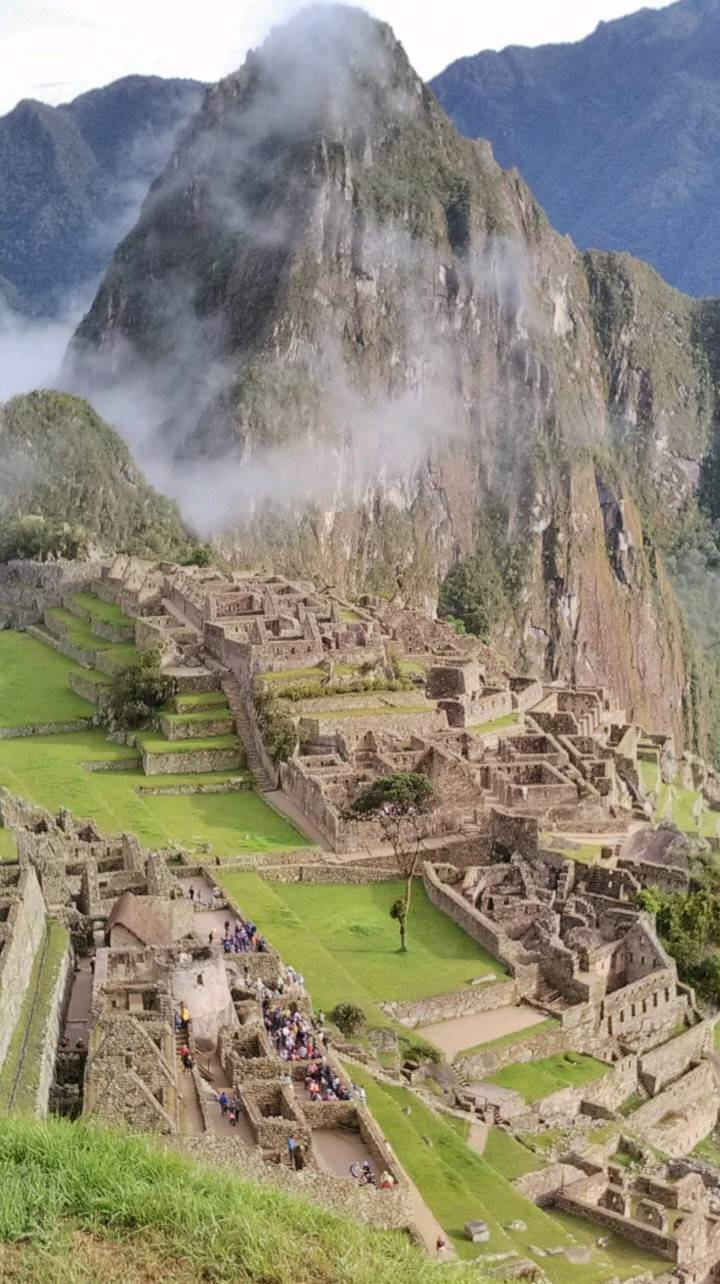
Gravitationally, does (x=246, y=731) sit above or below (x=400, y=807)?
above

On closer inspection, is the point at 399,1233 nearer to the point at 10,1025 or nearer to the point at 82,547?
the point at 10,1025

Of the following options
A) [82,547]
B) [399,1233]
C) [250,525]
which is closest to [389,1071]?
[399,1233]

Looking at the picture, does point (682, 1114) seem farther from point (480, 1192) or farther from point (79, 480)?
point (79, 480)

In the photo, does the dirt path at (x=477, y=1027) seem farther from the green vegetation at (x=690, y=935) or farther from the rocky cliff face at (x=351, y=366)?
the rocky cliff face at (x=351, y=366)

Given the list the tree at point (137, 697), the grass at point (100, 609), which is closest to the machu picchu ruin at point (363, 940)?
the tree at point (137, 697)

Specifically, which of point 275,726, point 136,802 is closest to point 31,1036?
point 136,802

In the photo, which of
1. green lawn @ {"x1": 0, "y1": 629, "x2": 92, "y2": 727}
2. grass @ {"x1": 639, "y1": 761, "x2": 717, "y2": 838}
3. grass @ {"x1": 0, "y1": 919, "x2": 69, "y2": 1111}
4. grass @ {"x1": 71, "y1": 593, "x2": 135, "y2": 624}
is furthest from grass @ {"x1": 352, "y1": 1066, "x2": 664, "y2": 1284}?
grass @ {"x1": 71, "y1": 593, "x2": 135, "y2": 624}
